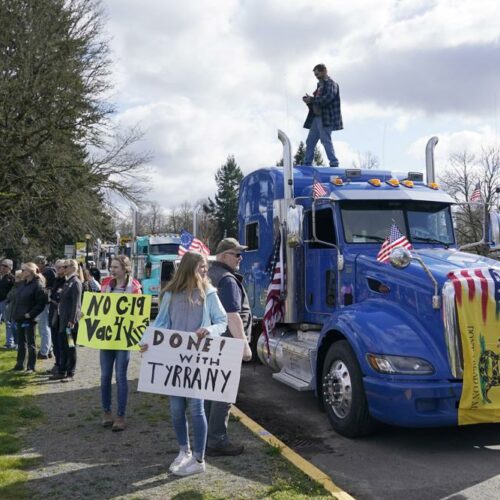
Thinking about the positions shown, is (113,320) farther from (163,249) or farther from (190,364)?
(163,249)

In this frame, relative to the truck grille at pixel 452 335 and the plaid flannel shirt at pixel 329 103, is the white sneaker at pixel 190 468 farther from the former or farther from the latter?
the plaid flannel shirt at pixel 329 103

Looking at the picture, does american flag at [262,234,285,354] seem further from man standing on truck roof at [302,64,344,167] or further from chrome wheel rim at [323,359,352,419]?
man standing on truck roof at [302,64,344,167]

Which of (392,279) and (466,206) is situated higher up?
(466,206)

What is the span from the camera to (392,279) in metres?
6.54

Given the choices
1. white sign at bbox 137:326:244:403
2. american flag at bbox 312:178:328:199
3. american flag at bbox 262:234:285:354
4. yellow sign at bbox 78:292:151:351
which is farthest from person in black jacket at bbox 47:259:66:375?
white sign at bbox 137:326:244:403

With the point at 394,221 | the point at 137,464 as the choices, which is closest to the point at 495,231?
the point at 394,221

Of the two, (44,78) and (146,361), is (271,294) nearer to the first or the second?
(146,361)

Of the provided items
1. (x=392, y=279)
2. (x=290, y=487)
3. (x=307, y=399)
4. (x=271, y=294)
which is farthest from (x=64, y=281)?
(x=290, y=487)

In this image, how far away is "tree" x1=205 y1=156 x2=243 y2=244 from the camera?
7675 cm

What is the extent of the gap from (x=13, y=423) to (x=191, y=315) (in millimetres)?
2943

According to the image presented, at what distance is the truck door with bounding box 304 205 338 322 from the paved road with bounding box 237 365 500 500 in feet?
4.38

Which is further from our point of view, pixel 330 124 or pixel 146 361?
pixel 330 124

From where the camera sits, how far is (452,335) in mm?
5727

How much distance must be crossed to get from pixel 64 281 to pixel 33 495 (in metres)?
5.68
